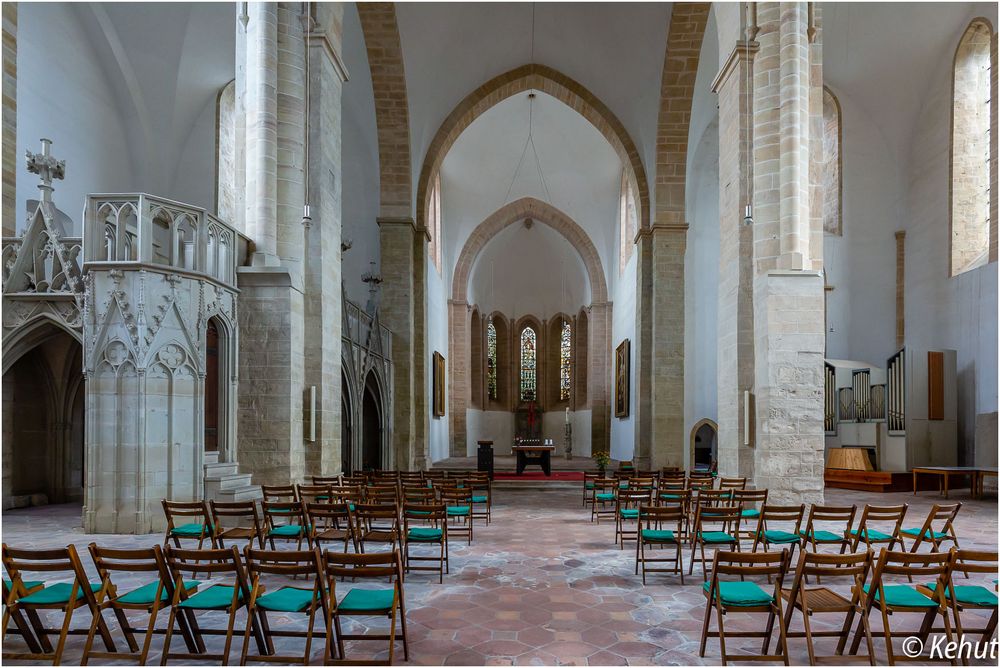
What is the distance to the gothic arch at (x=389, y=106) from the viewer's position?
1791 centimetres

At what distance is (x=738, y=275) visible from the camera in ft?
38.0

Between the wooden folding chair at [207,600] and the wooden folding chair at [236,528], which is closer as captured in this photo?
the wooden folding chair at [207,600]

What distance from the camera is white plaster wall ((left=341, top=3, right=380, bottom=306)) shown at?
2059 centimetres

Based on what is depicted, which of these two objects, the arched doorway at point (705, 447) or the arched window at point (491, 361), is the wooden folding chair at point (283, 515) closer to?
the arched doorway at point (705, 447)

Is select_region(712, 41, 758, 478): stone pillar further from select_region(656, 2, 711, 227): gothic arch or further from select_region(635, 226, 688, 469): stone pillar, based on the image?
select_region(635, 226, 688, 469): stone pillar

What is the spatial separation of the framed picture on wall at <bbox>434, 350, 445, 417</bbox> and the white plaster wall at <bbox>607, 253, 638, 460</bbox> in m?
6.61

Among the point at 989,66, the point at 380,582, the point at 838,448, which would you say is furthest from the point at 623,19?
the point at 380,582

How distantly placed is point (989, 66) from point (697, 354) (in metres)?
10.0

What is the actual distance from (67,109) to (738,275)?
48.8ft

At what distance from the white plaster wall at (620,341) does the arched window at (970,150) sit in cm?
853

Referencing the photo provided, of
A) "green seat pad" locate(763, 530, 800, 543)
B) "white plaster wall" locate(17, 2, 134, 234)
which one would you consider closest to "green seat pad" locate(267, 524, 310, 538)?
"green seat pad" locate(763, 530, 800, 543)

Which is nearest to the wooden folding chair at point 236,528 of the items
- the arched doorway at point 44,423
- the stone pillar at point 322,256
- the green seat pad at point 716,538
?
the stone pillar at point 322,256

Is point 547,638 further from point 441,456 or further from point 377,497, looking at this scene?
point 441,456

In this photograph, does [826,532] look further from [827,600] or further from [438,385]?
[438,385]
